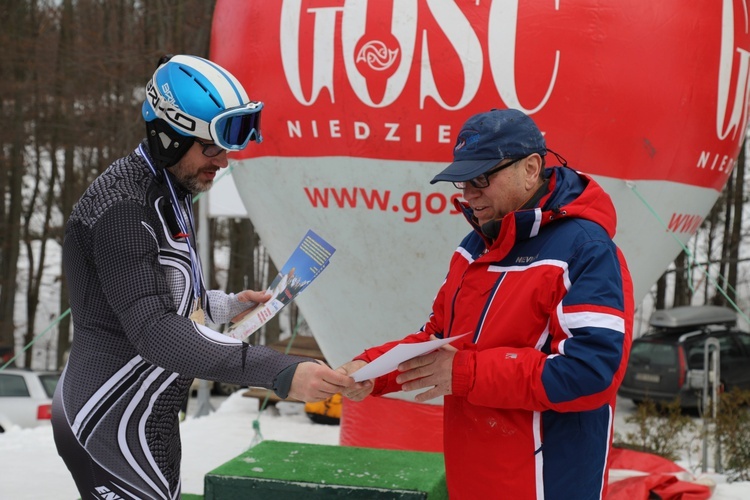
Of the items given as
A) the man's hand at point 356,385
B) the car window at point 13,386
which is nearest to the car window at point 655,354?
the car window at point 13,386

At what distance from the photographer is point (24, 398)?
1337cm

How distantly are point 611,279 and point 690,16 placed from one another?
3666 millimetres

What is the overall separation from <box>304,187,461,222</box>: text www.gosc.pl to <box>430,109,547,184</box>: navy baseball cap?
2.72m

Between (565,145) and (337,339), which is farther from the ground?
(565,145)

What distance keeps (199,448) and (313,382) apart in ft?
21.6

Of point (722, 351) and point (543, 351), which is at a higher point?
point (543, 351)

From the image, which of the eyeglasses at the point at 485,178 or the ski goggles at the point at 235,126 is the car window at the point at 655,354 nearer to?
the eyeglasses at the point at 485,178

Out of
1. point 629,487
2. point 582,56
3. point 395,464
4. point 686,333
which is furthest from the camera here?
point 686,333

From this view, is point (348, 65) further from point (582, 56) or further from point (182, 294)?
point (182, 294)

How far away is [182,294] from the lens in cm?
285

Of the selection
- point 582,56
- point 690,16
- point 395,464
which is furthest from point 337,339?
point 690,16

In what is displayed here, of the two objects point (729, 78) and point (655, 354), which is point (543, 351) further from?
point (655, 354)

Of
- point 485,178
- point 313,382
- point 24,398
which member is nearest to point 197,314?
point 313,382

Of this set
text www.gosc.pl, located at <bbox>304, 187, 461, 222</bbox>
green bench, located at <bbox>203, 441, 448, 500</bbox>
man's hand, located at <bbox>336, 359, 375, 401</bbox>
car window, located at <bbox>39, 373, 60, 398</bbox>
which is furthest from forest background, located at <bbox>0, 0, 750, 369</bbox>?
man's hand, located at <bbox>336, 359, 375, 401</bbox>
